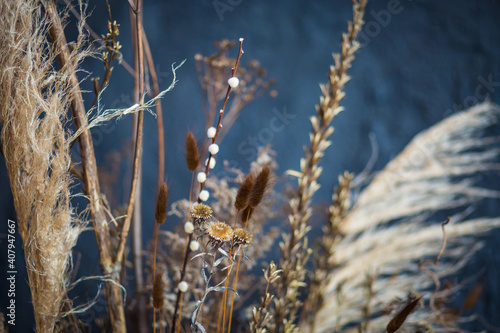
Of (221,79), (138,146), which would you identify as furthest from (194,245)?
(221,79)

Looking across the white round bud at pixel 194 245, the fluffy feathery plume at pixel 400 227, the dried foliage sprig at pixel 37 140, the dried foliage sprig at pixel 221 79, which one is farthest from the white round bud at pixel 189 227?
the fluffy feathery plume at pixel 400 227

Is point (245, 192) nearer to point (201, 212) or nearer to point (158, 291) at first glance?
point (201, 212)

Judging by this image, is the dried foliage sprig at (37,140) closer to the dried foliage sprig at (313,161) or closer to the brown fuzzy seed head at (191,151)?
the brown fuzzy seed head at (191,151)

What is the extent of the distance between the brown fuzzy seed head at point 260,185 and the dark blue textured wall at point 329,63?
469 mm

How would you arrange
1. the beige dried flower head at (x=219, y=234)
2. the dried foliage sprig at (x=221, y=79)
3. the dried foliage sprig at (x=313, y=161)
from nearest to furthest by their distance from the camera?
1. the beige dried flower head at (x=219, y=234)
2. the dried foliage sprig at (x=313, y=161)
3. the dried foliage sprig at (x=221, y=79)

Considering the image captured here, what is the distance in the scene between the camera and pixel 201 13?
83cm

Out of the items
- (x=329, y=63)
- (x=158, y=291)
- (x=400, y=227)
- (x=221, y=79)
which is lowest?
(x=158, y=291)

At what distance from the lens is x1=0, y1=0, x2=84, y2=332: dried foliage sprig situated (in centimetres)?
38

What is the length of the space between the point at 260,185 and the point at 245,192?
0.06 ft

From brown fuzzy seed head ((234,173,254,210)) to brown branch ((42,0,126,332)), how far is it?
0.56ft

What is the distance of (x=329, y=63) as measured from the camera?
90cm

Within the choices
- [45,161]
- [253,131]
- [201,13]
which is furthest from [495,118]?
[45,161]

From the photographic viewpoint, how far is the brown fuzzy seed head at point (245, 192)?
0.36m

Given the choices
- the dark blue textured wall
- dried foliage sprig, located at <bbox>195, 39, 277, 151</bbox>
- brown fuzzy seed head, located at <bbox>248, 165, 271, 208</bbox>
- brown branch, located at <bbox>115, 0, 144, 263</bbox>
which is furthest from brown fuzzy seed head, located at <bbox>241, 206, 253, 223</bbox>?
the dark blue textured wall
